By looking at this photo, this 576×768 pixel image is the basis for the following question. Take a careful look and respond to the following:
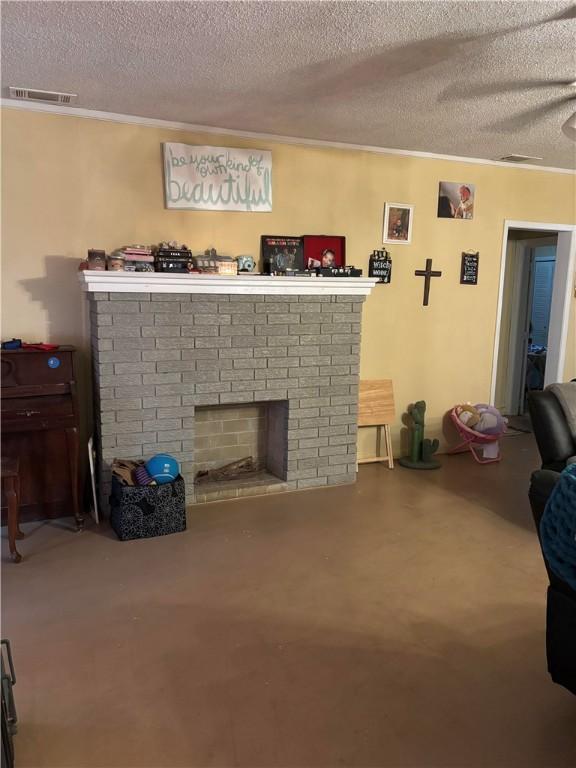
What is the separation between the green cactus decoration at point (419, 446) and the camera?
4.75 meters

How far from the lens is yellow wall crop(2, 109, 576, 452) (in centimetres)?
357

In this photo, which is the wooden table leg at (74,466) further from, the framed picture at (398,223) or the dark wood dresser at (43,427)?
the framed picture at (398,223)

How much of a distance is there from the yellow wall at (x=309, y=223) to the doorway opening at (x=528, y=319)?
234 mm

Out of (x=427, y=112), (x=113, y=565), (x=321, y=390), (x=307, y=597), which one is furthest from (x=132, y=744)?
(x=427, y=112)

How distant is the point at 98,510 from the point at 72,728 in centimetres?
180

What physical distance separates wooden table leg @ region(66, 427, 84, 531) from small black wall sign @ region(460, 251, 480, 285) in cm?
331

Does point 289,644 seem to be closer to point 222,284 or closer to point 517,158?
point 222,284

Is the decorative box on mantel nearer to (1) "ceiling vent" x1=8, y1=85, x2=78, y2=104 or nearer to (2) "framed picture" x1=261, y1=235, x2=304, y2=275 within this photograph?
(2) "framed picture" x1=261, y1=235, x2=304, y2=275

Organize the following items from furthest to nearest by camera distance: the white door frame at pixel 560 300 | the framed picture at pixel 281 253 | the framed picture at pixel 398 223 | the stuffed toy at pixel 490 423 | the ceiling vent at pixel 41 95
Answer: the white door frame at pixel 560 300 < the stuffed toy at pixel 490 423 < the framed picture at pixel 398 223 < the framed picture at pixel 281 253 < the ceiling vent at pixel 41 95

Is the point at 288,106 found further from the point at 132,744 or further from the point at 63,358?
the point at 132,744

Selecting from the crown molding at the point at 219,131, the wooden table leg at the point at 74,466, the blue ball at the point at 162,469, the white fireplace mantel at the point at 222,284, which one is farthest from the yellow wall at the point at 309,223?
the blue ball at the point at 162,469

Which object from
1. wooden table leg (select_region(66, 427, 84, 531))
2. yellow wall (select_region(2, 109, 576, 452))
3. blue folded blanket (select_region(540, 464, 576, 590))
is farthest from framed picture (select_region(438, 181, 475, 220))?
blue folded blanket (select_region(540, 464, 576, 590))

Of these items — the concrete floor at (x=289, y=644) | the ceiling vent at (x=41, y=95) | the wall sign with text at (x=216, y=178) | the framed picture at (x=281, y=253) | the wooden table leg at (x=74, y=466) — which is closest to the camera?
the concrete floor at (x=289, y=644)

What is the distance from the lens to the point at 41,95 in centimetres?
329
